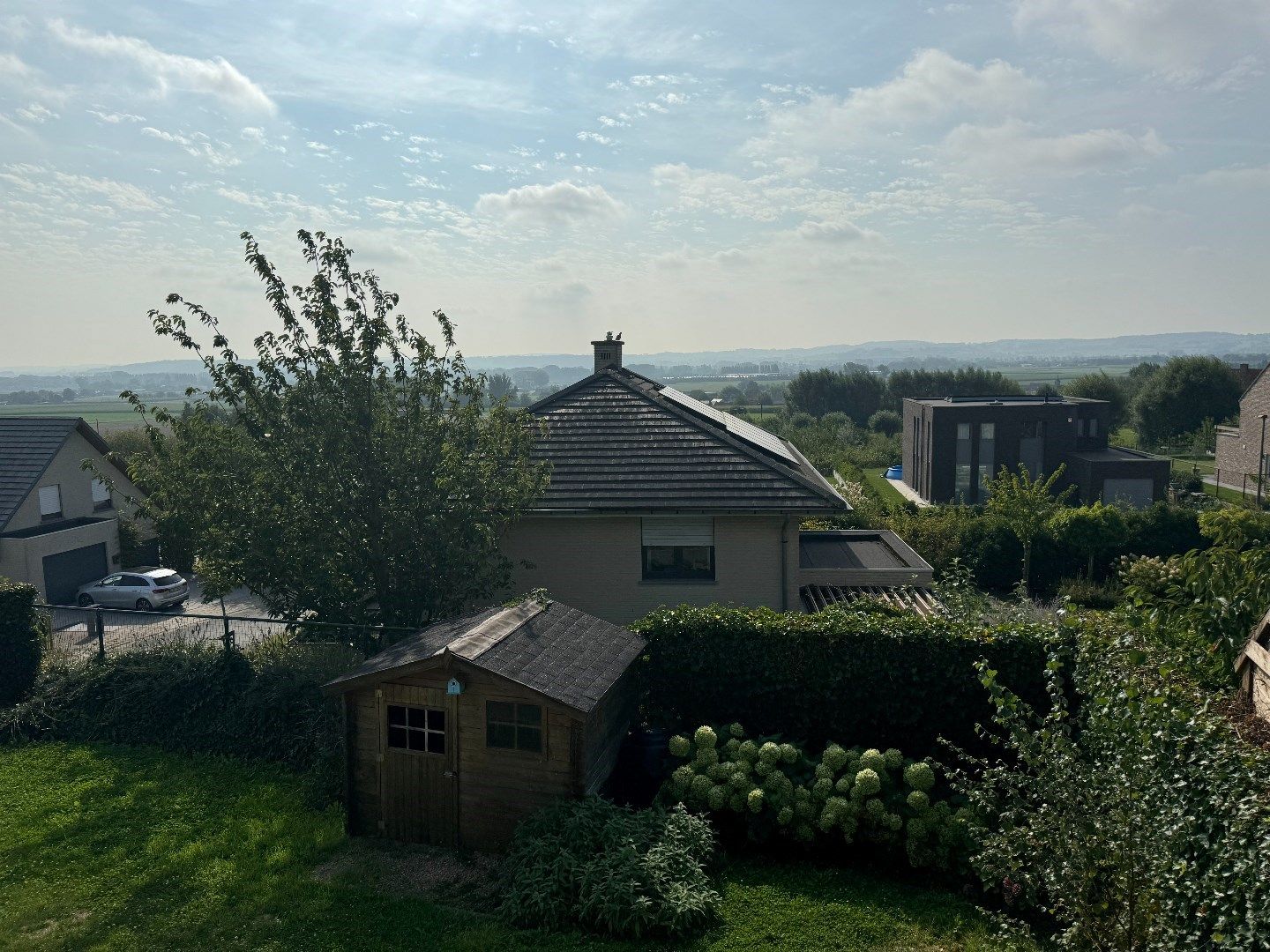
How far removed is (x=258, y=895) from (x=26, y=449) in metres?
26.8

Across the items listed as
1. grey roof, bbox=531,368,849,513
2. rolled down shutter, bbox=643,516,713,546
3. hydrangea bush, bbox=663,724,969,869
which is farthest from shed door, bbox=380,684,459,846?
rolled down shutter, bbox=643,516,713,546

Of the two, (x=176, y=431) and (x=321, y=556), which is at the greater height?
(x=176, y=431)

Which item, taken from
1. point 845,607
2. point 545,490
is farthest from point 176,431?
Answer: point 845,607

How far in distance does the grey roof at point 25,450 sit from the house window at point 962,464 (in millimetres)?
43086

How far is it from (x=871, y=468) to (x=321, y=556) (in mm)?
62862

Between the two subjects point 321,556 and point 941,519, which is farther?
point 941,519

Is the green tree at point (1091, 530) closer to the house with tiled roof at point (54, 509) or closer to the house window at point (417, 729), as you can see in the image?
the house window at point (417, 729)

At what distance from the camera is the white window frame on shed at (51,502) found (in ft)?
98.8

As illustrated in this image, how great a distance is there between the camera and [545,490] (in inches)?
693

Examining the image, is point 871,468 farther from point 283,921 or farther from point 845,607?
point 283,921

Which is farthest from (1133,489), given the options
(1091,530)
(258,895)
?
(258,895)

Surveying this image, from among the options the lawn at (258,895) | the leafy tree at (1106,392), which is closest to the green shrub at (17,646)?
the lawn at (258,895)

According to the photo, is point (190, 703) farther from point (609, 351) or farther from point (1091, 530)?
point (1091, 530)

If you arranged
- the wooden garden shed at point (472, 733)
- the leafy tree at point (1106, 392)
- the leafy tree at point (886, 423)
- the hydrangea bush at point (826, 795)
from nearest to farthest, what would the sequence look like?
the hydrangea bush at point (826, 795) → the wooden garden shed at point (472, 733) → the leafy tree at point (1106, 392) → the leafy tree at point (886, 423)
